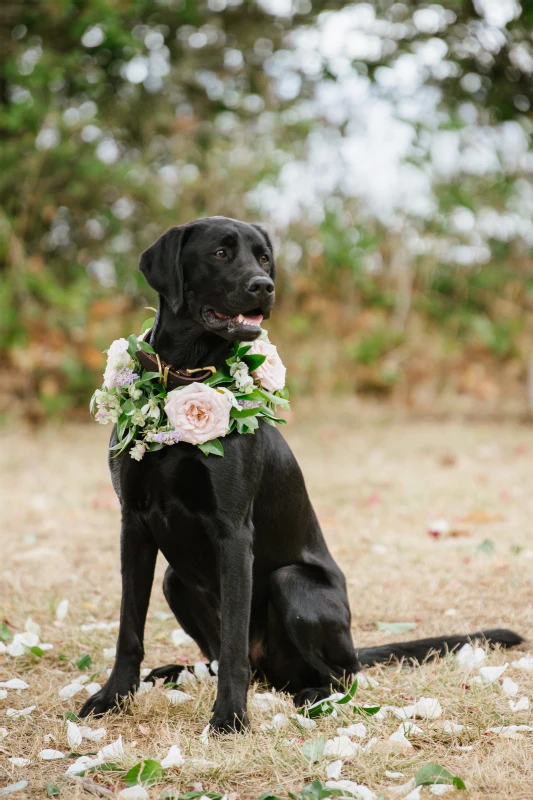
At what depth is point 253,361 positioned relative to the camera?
289 cm

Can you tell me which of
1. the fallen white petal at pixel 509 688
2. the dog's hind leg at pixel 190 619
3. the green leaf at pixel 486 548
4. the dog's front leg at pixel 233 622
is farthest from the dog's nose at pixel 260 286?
the green leaf at pixel 486 548

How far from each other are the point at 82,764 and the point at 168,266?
150cm

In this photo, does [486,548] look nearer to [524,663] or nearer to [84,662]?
[524,663]

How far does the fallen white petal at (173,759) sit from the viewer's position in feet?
7.85

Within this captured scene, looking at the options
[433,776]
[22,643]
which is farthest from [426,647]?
[22,643]

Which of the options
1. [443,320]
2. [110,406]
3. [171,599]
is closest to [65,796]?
[171,599]

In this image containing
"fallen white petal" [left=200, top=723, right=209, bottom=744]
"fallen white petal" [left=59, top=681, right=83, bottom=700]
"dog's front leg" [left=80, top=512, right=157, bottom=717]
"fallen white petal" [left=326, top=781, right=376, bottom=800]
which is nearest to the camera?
"fallen white petal" [left=326, top=781, right=376, bottom=800]

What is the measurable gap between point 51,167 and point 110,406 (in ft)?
22.3

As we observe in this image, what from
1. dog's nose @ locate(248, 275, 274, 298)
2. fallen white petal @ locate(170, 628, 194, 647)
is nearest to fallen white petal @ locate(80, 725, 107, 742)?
fallen white petal @ locate(170, 628, 194, 647)

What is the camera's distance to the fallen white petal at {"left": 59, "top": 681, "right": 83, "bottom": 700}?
3012 mm

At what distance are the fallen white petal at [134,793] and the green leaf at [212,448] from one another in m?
0.94

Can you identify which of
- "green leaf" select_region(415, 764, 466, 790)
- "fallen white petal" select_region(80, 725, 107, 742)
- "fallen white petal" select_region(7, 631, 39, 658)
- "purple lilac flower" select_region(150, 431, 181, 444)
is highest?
"purple lilac flower" select_region(150, 431, 181, 444)

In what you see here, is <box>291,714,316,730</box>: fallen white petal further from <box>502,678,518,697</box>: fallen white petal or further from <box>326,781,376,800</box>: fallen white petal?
<box>502,678,518,697</box>: fallen white petal

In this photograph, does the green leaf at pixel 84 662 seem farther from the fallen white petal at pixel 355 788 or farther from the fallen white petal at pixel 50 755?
the fallen white petal at pixel 355 788
